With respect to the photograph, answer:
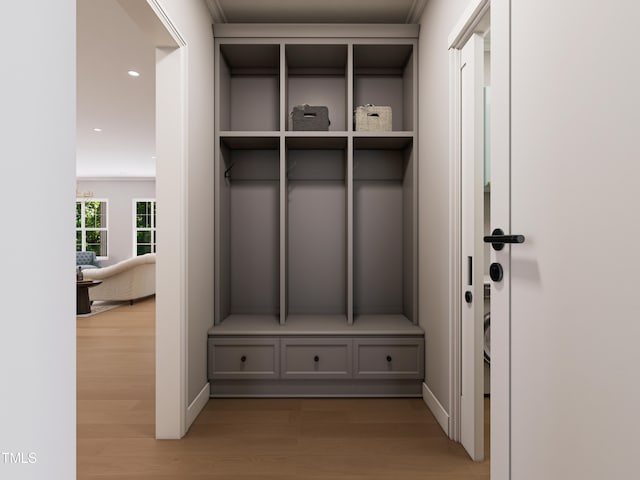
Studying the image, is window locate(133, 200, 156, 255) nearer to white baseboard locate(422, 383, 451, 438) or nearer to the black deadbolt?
white baseboard locate(422, 383, 451, 438)

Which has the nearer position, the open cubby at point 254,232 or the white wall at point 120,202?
the open cubby at point 254,232

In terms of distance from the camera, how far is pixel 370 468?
2008 mm

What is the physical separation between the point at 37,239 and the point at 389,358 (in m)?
2.51

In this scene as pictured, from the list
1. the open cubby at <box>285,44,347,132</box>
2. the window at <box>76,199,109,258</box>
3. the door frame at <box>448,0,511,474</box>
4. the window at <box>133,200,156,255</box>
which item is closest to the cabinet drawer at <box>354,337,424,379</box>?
the door frame at <box>448,0,511,474</box>

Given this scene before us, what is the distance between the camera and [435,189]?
259 cm

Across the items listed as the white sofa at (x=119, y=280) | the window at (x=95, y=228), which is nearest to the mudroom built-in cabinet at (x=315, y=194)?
the white sofa at (x=119, y=280)

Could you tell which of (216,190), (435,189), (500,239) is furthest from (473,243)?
(216,190)

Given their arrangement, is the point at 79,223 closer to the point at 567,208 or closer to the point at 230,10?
the point at 230,10

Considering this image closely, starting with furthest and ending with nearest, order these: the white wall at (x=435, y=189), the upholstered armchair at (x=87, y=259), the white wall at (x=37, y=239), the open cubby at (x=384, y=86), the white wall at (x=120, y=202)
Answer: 1. the white wall at (x=120, y=202)
2. the upholstered armchair at (x=87, y=259)
3. the open cubby at (x=384, y=86)
4. the white wall at (x=435, y=189)
5. the white wall at (x=37, y=239)

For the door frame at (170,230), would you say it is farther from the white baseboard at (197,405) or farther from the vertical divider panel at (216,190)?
the vertical divider panel at (216,190)

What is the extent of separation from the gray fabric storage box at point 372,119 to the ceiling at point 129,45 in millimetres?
709

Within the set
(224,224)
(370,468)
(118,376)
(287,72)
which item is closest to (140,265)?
(118,376)

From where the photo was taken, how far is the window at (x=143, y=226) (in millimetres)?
10938

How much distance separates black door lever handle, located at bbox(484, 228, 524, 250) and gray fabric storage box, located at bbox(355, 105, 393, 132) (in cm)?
181
